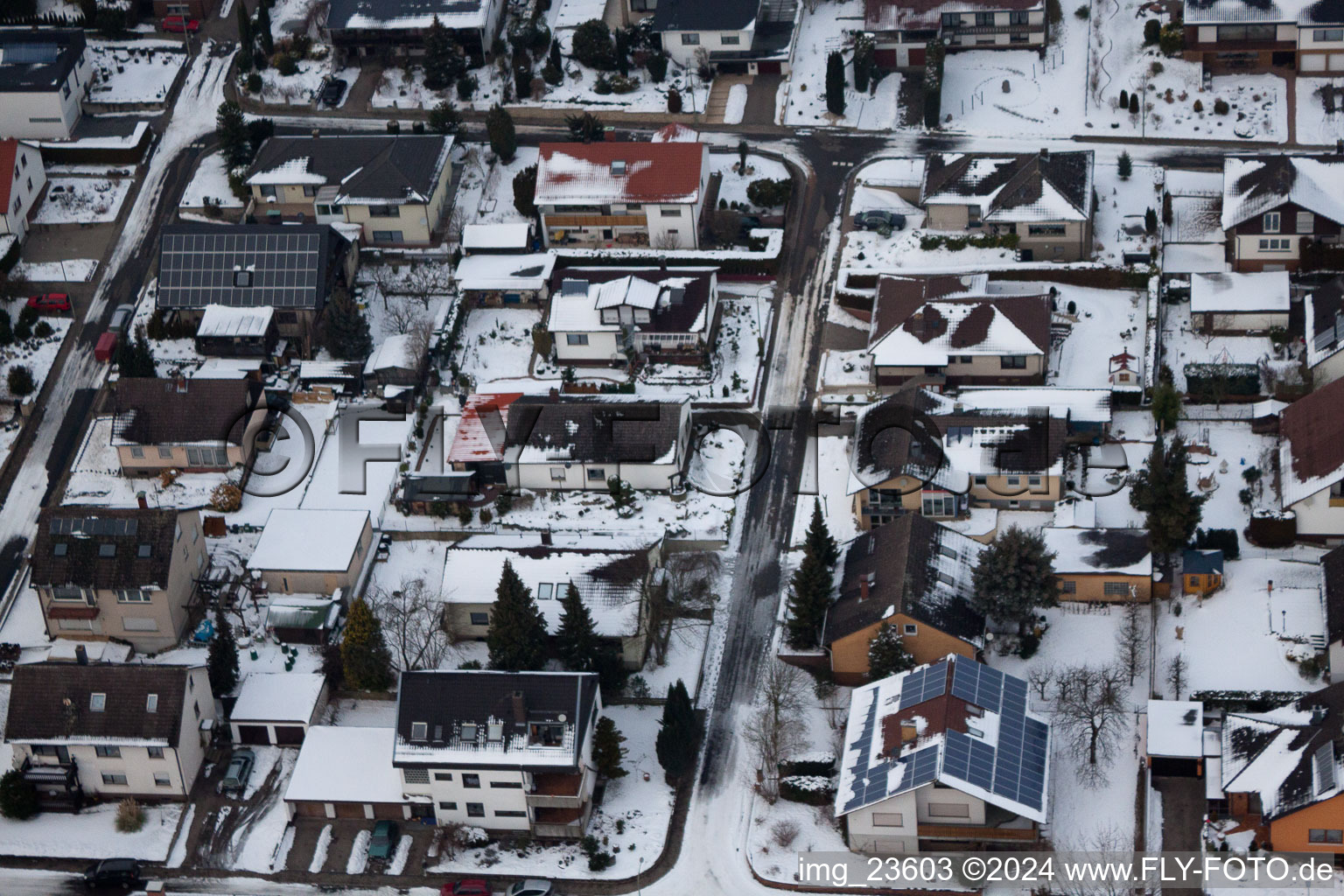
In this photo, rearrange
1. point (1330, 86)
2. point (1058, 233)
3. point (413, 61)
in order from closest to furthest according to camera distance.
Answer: point (1058, 233) → point (1330, 86) → point (413, 61)

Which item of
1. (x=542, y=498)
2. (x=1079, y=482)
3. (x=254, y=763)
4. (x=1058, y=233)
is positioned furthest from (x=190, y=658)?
(x=1058, y=233)

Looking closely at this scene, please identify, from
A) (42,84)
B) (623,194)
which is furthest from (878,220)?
(42,84)

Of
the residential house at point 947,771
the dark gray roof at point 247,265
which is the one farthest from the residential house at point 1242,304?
the dark gray roof at point 247,265

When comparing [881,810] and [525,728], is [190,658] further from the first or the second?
[881,810]

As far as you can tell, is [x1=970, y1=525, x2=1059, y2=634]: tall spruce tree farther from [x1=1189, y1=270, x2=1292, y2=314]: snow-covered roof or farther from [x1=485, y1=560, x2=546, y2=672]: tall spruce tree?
[x1=1189, y1=270, x2=1292, y2=314]: snow-covered roof

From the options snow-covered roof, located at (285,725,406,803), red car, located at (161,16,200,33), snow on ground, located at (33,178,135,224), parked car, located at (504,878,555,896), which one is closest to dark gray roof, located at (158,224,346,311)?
snow on ground, located at (33,178,135,224)

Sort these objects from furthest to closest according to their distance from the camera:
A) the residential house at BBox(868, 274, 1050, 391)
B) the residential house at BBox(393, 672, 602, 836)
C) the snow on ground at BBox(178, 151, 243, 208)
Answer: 1. the snow on ground at BBox(178, 151, 243, 208)
2. the residential house at BBox(868, 274, 1050, 391)
3. the residential house at BBox(393, 672, 602, 836)

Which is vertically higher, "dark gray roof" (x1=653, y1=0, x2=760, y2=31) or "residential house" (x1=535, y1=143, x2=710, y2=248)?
"dark gray roof" (x1=653, y1=0, x2=760, y2=31)

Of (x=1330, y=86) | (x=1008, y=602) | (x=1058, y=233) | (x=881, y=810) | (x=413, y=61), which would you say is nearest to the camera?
(x=881, y=810)
